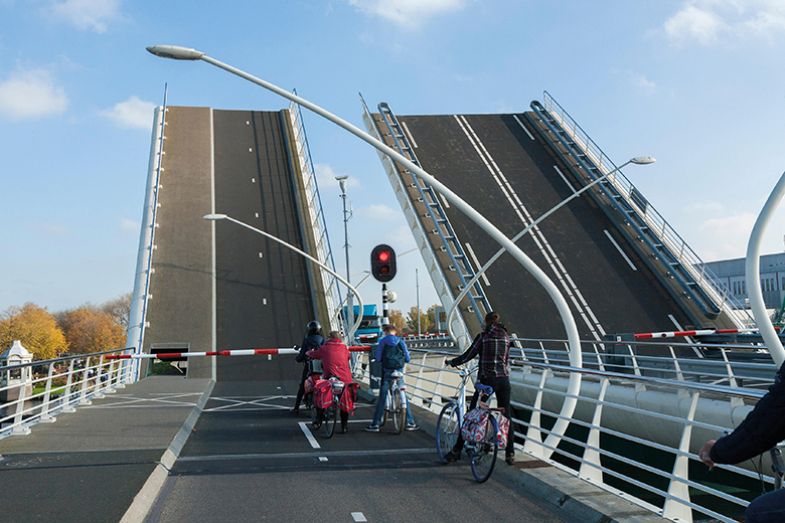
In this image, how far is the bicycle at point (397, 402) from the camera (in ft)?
38.5

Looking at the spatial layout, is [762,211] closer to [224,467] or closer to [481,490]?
[481,490]

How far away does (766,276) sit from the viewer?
74500 millimetres

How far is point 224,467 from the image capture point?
895cm

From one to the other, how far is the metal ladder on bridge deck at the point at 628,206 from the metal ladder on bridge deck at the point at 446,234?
6891mm

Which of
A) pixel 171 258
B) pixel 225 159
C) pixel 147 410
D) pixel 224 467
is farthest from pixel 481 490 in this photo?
pixel 225 159

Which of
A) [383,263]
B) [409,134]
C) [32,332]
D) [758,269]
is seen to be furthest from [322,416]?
[32,332]

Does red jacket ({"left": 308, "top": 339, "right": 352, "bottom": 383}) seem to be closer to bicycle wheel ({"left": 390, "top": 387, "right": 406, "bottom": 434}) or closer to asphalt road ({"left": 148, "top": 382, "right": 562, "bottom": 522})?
bicycle wheel ({"left": 390, "top": 387, "right": 406, "bottom": 434})

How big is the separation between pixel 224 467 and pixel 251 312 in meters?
23.1

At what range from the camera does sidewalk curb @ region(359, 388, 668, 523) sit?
6137 millimetres

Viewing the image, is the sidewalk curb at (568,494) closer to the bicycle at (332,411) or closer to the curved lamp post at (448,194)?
the curved lamp post at (448,194)

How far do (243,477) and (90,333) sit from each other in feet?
336

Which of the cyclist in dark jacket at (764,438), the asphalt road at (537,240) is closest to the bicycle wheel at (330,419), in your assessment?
the cyclist in dark jacket at (764,438)

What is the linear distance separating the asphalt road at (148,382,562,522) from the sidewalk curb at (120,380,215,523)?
0.28ft

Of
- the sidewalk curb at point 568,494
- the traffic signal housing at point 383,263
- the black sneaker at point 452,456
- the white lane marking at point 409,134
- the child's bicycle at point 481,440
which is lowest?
the sidewalk curb at point 568,494
